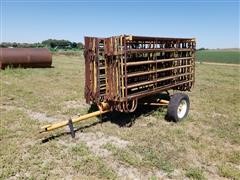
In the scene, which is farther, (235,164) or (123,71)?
(123,71)

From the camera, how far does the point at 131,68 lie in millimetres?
7719

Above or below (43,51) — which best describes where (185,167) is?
below

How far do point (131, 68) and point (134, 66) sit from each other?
0.12m

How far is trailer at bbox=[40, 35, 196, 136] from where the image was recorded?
6605mm

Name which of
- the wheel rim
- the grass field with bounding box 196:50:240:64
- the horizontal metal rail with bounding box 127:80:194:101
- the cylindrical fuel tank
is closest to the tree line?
the grass field with bounding box 196:50:240:64

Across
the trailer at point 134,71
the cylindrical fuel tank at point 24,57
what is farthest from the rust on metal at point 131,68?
the cylindrical fuel tank at point 24,57

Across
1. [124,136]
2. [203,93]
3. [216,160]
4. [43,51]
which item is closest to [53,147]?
[124,136]

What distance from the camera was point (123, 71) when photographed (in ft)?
21.6

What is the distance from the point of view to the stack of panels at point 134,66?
659 centimetres

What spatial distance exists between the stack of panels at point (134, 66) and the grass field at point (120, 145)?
2.84 feet

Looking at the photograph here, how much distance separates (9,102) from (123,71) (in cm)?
521

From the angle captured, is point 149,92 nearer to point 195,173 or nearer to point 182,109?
point 182,109

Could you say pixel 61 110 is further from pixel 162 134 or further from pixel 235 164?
pixel 235 164

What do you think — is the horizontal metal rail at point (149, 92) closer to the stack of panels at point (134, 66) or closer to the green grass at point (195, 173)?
the stack of panels at point (134, 66)
